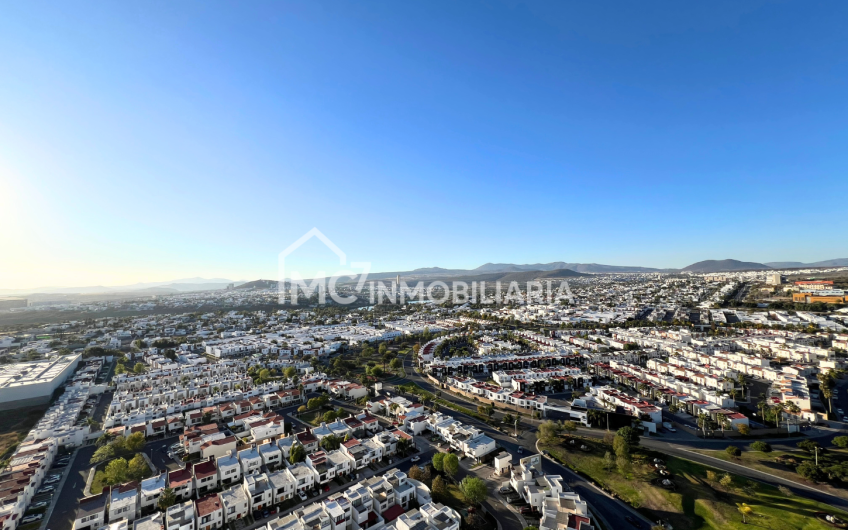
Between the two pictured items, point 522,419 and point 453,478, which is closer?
point 453,478

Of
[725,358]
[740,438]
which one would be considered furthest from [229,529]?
[725,358]

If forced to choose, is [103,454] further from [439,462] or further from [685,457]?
[685,457]

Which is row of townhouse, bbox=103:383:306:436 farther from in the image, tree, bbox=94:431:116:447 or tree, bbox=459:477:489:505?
tree, bbox=459:477:489:505

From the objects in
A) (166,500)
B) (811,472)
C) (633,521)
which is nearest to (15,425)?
(166,500)

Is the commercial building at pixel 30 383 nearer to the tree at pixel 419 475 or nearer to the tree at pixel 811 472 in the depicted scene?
the tree at pixel 419 475

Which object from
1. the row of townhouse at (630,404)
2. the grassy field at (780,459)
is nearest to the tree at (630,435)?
the grassy field at (780,459)

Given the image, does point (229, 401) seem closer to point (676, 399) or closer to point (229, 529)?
point (229, 529)
